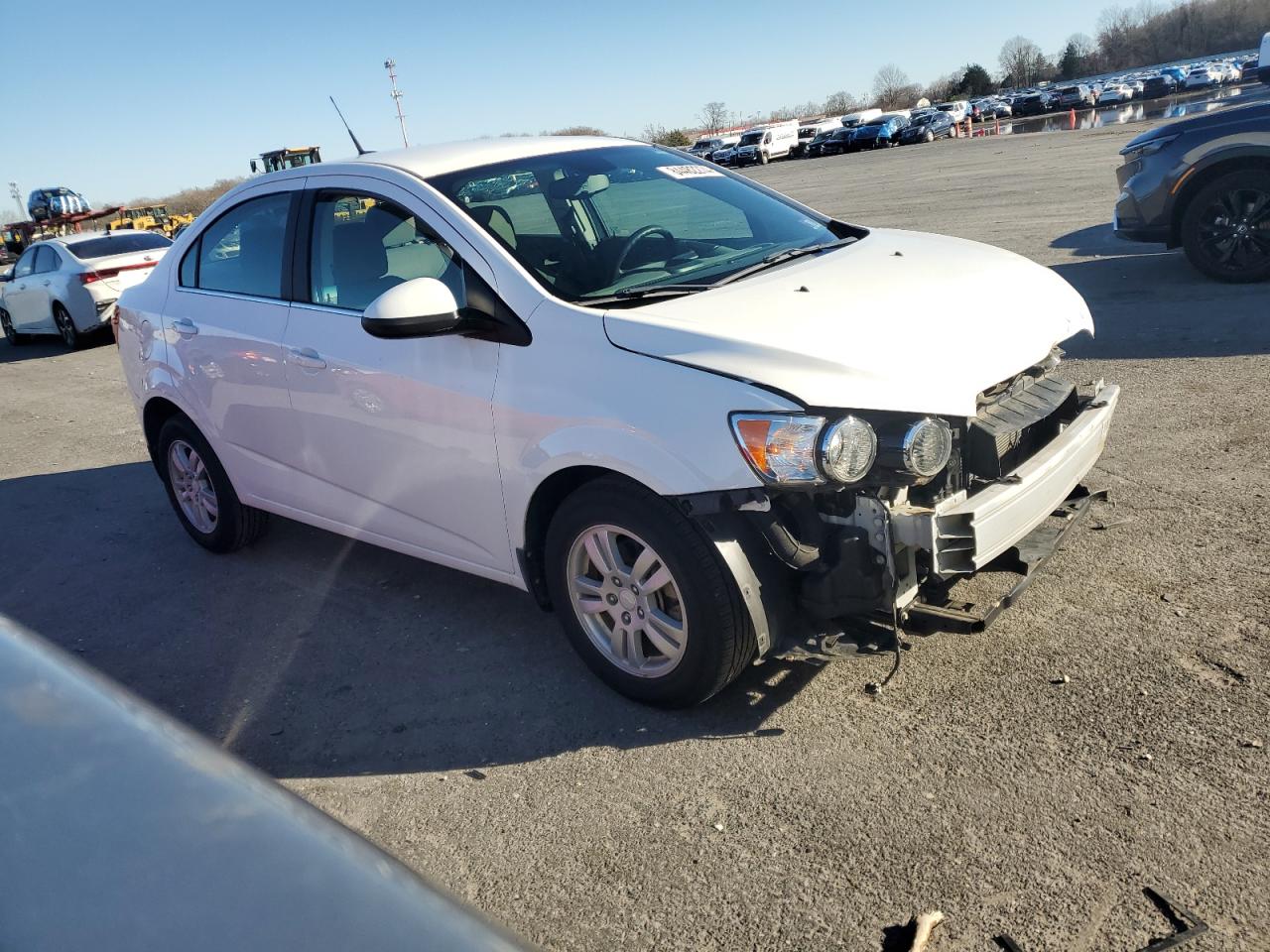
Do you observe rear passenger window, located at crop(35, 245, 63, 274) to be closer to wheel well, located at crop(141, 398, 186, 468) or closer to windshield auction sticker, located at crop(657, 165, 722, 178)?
wheel well, located at crop(141, 398, 186, 468)

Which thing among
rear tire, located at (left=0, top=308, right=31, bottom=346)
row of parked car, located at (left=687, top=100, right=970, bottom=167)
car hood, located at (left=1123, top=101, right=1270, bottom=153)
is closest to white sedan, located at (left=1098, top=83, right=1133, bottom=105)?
row of parked car, located at (left=687, top=100, right=970, bottom=167)

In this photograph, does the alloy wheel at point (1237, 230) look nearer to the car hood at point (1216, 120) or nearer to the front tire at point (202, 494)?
the car hood at point (1216, 120)

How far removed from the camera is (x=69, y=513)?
273 inches

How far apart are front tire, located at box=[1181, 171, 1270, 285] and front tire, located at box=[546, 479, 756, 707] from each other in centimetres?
700

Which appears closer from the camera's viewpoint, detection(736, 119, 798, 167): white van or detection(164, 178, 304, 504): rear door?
detection(164, 178, 304, 504): rear door

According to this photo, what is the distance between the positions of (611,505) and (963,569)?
1080 millimetres

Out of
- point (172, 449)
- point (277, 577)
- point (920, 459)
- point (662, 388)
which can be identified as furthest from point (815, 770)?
point (172, 449)

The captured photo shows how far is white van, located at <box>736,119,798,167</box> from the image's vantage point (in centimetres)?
5459

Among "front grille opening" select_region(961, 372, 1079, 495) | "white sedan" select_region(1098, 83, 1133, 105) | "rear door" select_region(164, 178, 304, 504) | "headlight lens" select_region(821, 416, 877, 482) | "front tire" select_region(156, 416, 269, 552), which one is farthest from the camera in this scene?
"white sedan" select_region(1098, 83, 1133, 105)

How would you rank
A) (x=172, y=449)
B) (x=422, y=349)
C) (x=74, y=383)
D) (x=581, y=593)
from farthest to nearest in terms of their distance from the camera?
(x=74, y=383)
(x=172, y=449)
(x=422, y=349)
(x=581, y=593)

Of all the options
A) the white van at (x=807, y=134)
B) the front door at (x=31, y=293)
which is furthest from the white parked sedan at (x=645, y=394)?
the white van at (x=807, y=134)

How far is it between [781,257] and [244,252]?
2.51m

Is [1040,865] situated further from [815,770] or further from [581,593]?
[581,593]

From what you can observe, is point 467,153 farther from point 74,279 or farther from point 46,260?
point 46,260
